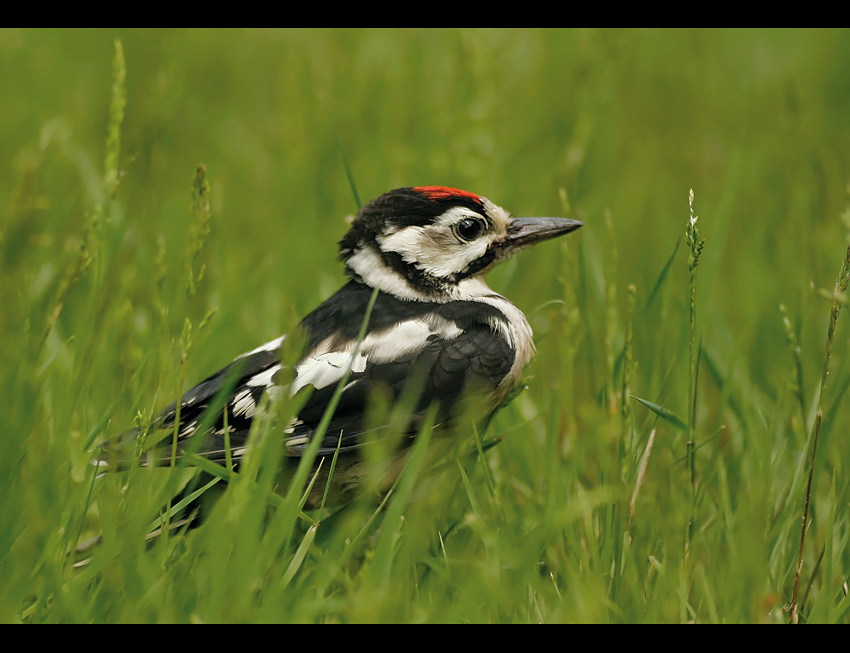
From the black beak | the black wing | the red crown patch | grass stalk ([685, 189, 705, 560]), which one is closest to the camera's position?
grass stalk ([685, 189, 705, 560])

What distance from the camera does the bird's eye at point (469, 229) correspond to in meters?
3.66

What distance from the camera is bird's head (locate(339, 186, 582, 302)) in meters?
3.62

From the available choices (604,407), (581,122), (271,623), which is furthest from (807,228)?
(271,623)

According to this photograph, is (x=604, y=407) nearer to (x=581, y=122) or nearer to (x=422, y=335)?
(x=422, y=335)

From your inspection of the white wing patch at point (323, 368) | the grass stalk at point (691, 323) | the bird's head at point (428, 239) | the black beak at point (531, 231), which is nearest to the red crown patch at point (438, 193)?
the bird's head at point (428, 239)

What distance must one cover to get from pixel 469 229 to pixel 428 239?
0.19 meters

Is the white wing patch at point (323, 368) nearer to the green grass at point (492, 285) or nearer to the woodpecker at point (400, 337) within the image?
the woodpecker at point (400, 337)

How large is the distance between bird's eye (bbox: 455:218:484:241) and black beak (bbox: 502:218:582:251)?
0.14 meters

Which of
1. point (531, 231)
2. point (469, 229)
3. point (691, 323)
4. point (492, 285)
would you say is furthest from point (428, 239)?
point (691, 323)

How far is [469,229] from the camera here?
3693 millimetres

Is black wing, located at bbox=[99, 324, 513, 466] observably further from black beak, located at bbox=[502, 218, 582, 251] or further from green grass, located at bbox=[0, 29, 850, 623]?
black beak, located at bbox=[502, 218, 582, 251]

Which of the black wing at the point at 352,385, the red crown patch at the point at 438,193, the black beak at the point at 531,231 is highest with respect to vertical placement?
the red crown patch at the point at 438,193

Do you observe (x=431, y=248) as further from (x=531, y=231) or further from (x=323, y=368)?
(x=323, y=368)

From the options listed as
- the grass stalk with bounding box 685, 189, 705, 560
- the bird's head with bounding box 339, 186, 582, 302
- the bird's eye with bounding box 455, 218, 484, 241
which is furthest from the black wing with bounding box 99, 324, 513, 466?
the grass stalk with bounding box 685, 189, 705, 560
